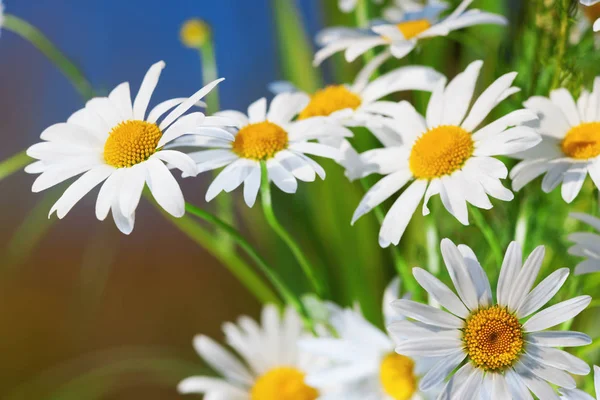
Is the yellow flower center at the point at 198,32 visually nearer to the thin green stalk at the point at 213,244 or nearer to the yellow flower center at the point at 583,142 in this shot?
the thin green stalk at the point at 213,244

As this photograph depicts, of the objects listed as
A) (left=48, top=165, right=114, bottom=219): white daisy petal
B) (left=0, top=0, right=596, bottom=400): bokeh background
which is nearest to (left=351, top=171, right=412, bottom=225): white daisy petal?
(left=48, top=165, right=114, bottom=219): white daisy petal

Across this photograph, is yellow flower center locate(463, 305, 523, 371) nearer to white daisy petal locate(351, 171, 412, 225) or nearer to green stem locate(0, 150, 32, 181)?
white daisy petal locate(351, 171, 412, 225)

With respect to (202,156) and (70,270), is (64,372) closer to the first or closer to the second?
(70,270)

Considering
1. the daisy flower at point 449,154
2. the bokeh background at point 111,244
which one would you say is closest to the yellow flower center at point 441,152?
the daisy flower at point 449,154

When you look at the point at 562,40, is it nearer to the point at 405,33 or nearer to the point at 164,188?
the point at 405,33

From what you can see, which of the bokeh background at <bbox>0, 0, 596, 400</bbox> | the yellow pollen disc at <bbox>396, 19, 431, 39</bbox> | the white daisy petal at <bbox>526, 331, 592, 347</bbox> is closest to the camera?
the white daisy petal at <bbox>526, 331, 592, 347</bbox>

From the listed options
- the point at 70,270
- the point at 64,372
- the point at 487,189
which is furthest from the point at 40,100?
the point at 487,189
